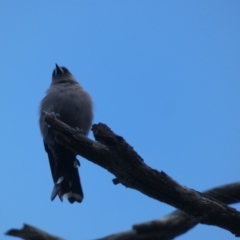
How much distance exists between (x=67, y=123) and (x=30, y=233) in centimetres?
409

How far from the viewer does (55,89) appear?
766cm

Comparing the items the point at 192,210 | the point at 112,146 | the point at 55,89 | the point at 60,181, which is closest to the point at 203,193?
the point at 192,210

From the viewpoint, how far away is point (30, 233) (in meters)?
3.29

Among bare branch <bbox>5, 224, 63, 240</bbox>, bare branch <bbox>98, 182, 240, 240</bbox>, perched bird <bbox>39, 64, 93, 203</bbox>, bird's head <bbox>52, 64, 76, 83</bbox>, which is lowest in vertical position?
bare branch <bbox>5, 224, 63, 240</bbox>

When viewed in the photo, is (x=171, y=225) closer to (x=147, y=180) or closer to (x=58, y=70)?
(x=147, y=180)

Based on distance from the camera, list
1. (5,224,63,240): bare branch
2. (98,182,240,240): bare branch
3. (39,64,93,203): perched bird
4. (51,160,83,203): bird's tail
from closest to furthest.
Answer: (5,224,63,240): bare branch, (98,182,240,240): bare branch, (51,160,83,203): bird's tail, (39,64,93,203): perched bird

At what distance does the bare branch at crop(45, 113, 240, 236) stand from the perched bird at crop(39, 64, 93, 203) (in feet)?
7.13

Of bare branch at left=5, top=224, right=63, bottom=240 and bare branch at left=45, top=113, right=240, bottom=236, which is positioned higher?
bare branch at left=45, top=113, right=240, bottom=236

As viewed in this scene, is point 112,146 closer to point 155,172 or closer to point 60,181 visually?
point 155,172

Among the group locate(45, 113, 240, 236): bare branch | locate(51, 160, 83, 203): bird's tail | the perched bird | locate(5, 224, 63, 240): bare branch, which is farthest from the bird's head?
locate(5, 224, 63, 240): bare branch

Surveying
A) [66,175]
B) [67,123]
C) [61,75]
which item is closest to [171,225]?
[66,175]

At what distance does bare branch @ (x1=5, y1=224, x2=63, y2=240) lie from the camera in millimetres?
3264

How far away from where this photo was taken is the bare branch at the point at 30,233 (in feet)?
10.7

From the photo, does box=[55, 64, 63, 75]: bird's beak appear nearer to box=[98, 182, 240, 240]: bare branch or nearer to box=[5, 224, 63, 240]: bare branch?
box=[98, 182, 240, 240]: bare branch
